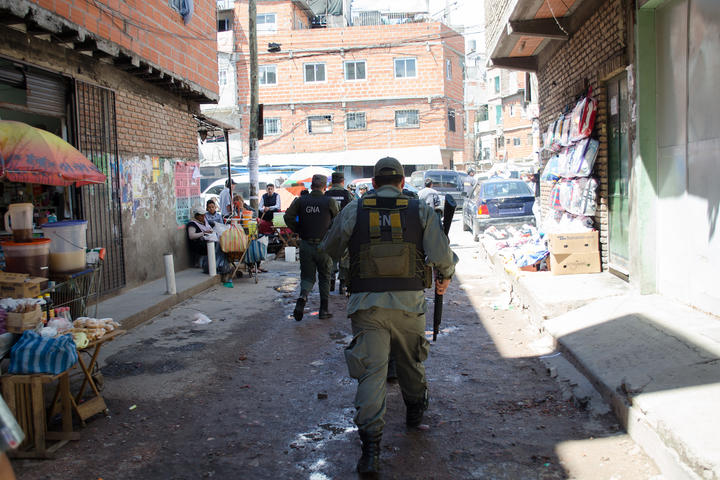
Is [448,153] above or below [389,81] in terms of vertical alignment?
A: below

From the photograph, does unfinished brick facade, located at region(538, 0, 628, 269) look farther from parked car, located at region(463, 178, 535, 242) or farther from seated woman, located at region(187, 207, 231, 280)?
seated woman, located at region(187, 207, 231, 280)

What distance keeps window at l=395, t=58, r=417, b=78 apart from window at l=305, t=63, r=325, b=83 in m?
4.41

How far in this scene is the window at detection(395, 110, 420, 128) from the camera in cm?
3694

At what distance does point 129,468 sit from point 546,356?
4.02 m

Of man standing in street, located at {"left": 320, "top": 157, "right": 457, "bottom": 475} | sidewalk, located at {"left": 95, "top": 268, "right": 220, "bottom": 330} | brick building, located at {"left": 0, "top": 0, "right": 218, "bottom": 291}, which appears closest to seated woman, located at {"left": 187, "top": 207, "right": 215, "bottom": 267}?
brick building, located at {"left": 0, "top": 0, "right": 218, "bottom": 291}

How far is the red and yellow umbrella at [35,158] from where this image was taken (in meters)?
5.17

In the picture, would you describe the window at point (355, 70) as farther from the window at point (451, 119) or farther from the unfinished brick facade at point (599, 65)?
the unfinished brick facade at point (599, 65)

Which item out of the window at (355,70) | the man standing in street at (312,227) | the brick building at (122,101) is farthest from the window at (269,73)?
the man standing in street at (312,227)

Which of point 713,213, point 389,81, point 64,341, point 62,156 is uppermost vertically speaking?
point 389,81

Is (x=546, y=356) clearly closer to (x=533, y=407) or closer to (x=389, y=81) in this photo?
(x=533, y=407)

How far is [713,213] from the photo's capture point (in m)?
5.75

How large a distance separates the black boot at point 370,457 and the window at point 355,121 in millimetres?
34190

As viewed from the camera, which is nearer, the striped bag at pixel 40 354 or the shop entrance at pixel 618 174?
the striped bag at pixel 40 354

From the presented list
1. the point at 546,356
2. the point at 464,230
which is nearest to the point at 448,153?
the point at 464,230
